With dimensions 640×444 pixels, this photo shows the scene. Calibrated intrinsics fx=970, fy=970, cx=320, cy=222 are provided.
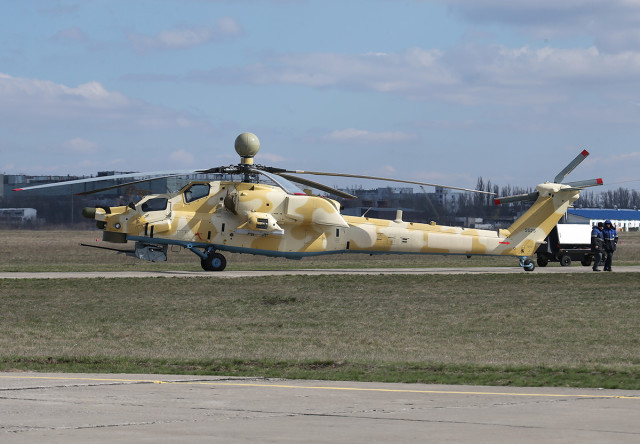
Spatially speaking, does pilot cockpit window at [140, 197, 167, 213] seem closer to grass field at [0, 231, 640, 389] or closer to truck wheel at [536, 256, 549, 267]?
grass field at [0, 231, 640, 389]

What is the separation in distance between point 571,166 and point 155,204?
54.7 ft

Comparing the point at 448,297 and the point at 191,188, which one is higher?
the point at 191,188

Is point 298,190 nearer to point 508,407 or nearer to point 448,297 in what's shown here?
point 448,297

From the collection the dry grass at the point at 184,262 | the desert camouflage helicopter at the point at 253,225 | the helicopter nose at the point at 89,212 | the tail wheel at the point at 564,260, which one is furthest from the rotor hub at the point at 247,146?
the tail wheel at the point at 564,260

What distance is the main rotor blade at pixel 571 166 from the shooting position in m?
38.4

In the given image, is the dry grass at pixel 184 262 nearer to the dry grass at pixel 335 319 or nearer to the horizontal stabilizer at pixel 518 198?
the horizontal stabilizer at pixel 518 198

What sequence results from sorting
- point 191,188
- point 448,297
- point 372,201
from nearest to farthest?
point 448,297 → point 191,188 → point 372,201

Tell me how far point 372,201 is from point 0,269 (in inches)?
1653

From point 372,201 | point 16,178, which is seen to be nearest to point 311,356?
point 372,201

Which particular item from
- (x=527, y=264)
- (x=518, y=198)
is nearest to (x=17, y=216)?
(x=518, y=198)

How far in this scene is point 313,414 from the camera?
9812 mm

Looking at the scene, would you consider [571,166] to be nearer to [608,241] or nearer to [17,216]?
[608,241]

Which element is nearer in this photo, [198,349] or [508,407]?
[508,407]

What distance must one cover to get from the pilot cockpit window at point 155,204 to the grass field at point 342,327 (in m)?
3.97
